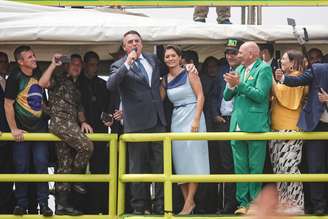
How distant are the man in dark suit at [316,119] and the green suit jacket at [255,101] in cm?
15

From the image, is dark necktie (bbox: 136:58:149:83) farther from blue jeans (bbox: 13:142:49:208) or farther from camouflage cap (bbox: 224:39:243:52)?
blue jeans (bbox: 13:142:49:208)

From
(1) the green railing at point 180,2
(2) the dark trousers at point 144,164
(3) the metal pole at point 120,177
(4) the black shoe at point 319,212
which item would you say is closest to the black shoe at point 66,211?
(3) the metal pole at point 120,177

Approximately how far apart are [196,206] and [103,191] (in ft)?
3.37

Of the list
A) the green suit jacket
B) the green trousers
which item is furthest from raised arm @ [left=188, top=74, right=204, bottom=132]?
the green trousers

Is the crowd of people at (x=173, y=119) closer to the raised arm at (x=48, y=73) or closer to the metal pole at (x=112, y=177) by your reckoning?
the raised arm at (x=48, y=73)

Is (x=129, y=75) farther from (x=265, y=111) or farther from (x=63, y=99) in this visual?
(x=265, y=111)

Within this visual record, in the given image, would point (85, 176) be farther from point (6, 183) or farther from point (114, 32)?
point (114, 32)

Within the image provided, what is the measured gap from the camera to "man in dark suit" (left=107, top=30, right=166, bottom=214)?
28.1 ft

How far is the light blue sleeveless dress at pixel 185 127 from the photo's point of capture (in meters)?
8.72

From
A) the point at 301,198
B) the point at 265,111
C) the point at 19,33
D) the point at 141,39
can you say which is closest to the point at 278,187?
the point at 301,198

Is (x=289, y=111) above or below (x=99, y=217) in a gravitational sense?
above

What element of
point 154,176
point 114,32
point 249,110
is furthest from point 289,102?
point 114,32

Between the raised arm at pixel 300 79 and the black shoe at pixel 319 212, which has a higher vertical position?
the raised arm at pixel 300 79

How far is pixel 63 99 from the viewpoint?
348 inches
